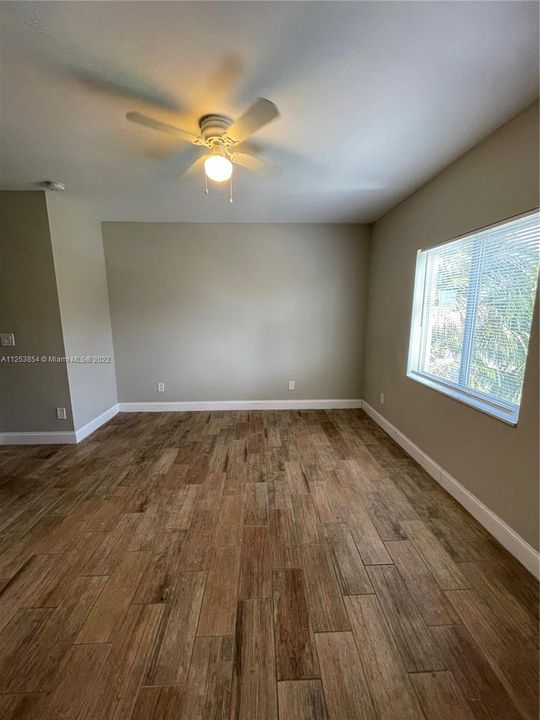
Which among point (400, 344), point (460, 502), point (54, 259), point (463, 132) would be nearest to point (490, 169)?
point (463, 132)

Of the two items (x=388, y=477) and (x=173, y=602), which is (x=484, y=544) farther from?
(x=173, y=602)

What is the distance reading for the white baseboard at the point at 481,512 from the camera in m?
1.56

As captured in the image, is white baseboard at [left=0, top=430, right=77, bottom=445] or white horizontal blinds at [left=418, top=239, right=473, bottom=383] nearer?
white horizontal blinds at [left=418, top=239, right=473, bottom=383]

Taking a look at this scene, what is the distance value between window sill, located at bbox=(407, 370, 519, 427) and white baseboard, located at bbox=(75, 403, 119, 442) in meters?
3.67

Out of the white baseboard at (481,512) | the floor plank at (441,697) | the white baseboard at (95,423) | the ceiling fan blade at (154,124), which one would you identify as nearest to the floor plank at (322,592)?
the floor plank at (441,697)

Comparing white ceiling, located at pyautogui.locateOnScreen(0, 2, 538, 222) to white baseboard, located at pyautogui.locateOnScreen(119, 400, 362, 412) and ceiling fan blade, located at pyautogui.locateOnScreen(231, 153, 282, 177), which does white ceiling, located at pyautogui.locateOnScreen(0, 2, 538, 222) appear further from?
white baseboard, located at pyautogui.locateOnScreen(119, 400, 362, 412)

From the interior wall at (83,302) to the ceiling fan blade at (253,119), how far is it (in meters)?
2.18

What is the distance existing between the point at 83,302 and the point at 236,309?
1832mm

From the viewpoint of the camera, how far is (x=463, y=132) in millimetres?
1766

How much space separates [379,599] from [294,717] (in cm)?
63

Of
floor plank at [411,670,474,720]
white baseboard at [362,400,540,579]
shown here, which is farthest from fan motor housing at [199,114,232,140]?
white baseboard at [362,400,540,579]

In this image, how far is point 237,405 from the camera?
411 cm

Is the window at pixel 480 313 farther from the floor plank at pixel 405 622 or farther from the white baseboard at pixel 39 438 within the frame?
the white baseboard at pixel 39 438

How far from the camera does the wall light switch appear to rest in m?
2.87
